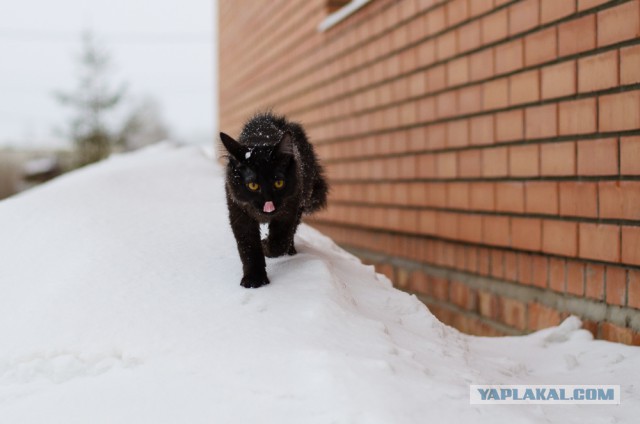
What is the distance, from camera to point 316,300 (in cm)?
202

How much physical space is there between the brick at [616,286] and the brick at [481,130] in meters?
1.05

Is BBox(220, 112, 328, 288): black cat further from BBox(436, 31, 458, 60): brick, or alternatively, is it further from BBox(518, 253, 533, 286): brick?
BBox(436, 31, 458, 60): brick

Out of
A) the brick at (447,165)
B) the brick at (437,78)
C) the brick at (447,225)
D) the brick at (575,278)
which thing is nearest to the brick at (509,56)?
the brick at (437,78)

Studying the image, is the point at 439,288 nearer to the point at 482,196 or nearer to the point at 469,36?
the point at 482,196

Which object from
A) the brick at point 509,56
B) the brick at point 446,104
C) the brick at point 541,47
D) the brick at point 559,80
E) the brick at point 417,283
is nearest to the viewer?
the brick at point 559,80

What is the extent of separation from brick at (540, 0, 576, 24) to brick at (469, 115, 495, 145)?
0.62m

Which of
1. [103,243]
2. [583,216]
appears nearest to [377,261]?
[583,216]

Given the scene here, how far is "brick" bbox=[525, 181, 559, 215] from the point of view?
2713 mm

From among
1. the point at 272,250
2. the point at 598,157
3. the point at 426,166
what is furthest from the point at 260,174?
the point at 426,166

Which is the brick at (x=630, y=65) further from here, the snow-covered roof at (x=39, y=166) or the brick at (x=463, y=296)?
the snow-covered roof at (x=39, y=166)

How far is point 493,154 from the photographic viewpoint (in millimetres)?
3162

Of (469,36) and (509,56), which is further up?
(469,36)

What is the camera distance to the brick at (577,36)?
96.4 inches

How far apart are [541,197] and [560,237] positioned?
0.23 metres
